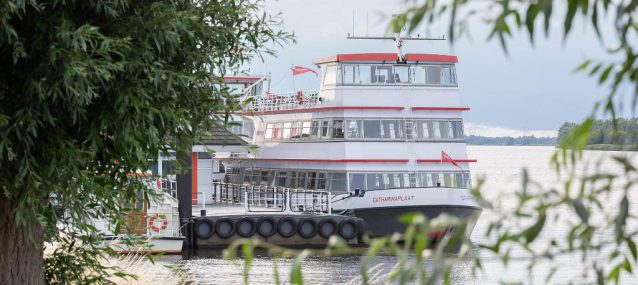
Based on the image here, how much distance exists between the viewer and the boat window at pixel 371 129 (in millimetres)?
41844

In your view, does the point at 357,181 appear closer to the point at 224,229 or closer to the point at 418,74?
the point at 418,74

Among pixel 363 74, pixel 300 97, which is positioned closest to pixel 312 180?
pixel 300 97

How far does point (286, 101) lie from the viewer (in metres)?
47.8

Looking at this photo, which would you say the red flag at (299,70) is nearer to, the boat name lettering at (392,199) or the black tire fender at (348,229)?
the boat name lettering at (392,199)

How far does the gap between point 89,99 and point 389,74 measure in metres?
32.7

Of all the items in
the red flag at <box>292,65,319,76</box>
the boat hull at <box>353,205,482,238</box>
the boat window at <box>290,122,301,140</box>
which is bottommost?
the boat hull at <box>353,205,482,238</box>

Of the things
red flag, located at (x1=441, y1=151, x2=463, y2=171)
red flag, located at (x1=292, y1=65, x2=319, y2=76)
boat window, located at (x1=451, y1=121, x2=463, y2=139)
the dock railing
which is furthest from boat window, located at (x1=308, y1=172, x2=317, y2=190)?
red flag, located at (x1=292, y1=65, x2=319, y2=76)

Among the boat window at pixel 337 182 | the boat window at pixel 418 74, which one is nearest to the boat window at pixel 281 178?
the boat window at pixel 337 182

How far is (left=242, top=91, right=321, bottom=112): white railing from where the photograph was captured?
44969 millimetres

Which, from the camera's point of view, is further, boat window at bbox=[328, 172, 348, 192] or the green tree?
boat window at bbox=[328, 172, 348, 192]

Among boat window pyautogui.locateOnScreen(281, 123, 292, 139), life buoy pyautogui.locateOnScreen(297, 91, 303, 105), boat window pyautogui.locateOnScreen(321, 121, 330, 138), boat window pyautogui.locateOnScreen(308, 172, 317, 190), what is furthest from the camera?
boat window pyautogui.locateOnScreen(281, 123, 292, 139)

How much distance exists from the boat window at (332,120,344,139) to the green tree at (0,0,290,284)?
30.3 meters

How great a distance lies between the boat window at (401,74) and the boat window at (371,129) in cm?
Answer: 168

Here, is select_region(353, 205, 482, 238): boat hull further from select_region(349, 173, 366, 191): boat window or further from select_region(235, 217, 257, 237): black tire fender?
select_region(235, 217, 257, 237): black tire fender
